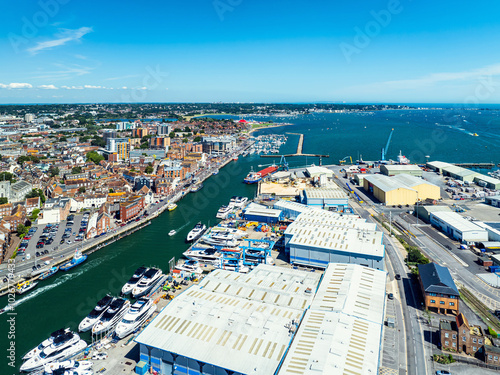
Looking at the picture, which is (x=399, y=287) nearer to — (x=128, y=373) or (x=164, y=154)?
(x=128, y=373)

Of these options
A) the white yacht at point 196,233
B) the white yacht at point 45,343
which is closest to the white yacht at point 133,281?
the white yacht at point 45,343

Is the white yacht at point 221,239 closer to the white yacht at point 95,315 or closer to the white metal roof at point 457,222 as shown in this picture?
the white yacht at point 95,315

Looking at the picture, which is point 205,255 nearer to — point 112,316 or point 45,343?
point 112,316

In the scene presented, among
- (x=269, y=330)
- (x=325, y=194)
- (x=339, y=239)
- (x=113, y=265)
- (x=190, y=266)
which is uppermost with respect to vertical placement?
(x=325, y=194)

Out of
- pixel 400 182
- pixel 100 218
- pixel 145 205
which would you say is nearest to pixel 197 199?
pixel 145 205

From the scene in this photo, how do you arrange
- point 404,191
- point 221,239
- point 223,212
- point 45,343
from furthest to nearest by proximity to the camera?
1. point 404,191
2. point 223,212
3. point 221,239
4. point 45,343

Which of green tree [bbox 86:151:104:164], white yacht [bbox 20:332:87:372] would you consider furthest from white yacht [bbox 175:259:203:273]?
green tree [bbox 86:151:104:164]

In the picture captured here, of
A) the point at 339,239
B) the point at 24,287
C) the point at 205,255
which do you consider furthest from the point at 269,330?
the point at 24,287
